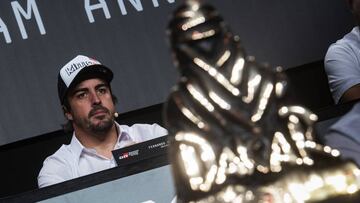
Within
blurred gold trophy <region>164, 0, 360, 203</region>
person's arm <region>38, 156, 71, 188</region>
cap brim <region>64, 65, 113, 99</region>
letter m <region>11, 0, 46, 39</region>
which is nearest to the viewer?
blurred gold trophy <region>164, 0, 360, 203</region>

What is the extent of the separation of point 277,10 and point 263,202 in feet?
7.24

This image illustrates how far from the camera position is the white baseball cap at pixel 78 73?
2.61m

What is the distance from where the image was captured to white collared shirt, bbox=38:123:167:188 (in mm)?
2520

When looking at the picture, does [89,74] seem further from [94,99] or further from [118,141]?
[118,141]

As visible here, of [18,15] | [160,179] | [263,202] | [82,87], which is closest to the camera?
[263,202]

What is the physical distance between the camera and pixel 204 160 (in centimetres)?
94

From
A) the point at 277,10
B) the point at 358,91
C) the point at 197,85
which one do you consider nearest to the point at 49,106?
the point at 277,10

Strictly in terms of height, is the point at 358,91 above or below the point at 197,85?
below

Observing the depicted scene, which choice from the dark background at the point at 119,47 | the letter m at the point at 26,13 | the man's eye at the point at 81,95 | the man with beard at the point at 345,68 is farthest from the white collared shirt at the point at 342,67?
the letter m at the point at 26,13

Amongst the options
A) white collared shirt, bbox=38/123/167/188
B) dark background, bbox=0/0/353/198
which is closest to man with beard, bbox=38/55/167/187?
white collared shirt, bbox=38/123/167/188

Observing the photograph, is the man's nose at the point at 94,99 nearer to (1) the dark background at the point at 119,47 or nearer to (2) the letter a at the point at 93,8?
(1) the dark background at the point at 119,47

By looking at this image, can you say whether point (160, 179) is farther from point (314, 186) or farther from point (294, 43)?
point (294, 43)

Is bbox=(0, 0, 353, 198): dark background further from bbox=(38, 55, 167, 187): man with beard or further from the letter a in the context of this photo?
bbox=(38, 55, 167, 187): man with beard

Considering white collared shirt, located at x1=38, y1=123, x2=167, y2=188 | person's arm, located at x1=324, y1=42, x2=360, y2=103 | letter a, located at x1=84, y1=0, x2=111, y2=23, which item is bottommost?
white collared shirt, located at x1=38, y1=123, x2=167, y2=188
